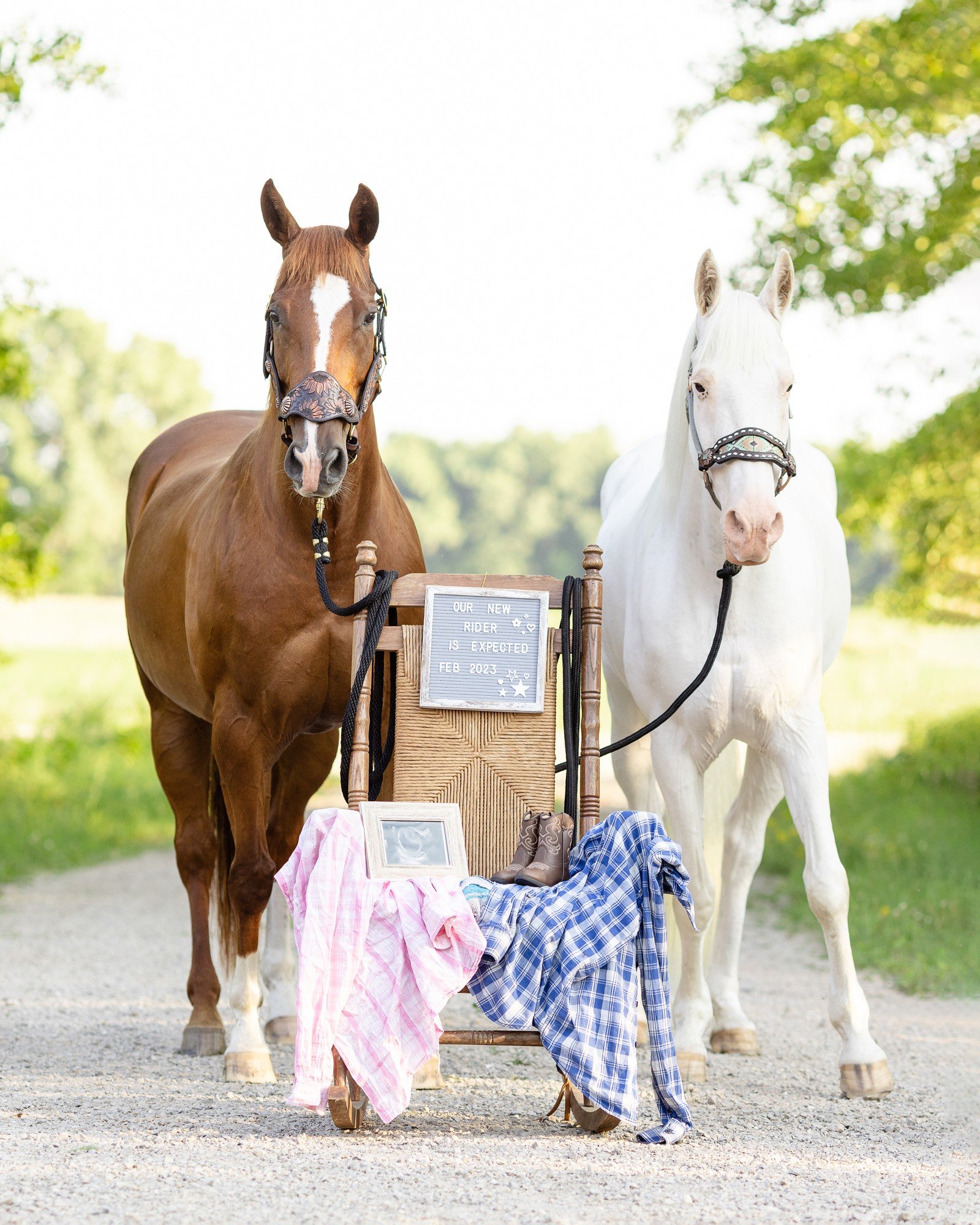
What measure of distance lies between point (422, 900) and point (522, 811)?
0.60m

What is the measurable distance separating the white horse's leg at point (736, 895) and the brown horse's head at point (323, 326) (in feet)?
6.73

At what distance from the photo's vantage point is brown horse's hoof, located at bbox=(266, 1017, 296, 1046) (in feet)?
16.7

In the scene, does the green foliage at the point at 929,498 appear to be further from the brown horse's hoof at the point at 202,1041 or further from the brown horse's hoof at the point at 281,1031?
the brown horse's hoof at the point at 202,1041

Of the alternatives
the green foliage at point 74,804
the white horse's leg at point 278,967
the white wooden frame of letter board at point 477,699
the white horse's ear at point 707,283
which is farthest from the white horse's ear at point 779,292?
the green foliage at point 74,804

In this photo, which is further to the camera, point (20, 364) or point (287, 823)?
point (20, 364)

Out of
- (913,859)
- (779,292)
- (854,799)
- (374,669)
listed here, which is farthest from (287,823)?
(854,799)

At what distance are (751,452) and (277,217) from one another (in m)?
1.72

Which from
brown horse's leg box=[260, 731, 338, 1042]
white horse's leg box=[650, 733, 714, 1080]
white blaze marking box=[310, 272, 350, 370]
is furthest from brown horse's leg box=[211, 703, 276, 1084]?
white horse's leg box=[650, 733, 714, 1080]

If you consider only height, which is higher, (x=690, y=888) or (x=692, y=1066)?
(x=690, y=888)

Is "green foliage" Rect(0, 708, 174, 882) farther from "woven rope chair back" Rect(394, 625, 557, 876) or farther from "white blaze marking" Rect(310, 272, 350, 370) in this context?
"white blaze marking" Rect(310, 272, 350, 370)

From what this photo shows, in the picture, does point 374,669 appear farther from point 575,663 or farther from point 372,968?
point 372,968

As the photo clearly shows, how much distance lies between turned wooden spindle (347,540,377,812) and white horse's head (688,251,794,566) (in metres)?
1.04

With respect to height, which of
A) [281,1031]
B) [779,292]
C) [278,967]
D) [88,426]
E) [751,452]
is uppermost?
[88,426]

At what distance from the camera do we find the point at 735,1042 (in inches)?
191
